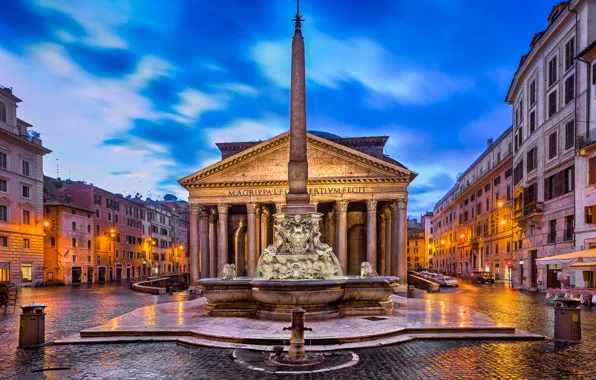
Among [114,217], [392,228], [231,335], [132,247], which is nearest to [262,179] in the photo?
[392,228]

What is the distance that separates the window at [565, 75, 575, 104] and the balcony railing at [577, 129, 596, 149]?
123 inches

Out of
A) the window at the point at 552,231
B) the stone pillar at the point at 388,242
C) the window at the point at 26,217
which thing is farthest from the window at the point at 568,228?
the window at the point at 26,217

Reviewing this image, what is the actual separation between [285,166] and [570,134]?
71.2ft

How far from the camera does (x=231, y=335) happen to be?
38.1 feet

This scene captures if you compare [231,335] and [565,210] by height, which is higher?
[565,210]

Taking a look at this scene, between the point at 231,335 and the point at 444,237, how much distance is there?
82.1m

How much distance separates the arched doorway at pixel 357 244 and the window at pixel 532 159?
688 inches

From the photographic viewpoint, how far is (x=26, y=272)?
45.8m

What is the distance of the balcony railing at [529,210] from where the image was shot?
1343 inches

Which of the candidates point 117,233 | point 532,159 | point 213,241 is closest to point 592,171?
point 532,159

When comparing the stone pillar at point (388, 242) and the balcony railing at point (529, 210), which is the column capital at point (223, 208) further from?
the balcony railing at point (529, 210)

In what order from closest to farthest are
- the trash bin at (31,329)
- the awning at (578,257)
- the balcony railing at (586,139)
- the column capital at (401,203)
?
1. the trash bin at (31,329)
2. the awning at (578,257)
3. the balcony railing at (586,139)
4. the column capital at (401,203)

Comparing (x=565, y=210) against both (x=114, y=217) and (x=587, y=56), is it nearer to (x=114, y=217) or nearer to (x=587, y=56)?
(x=587, y=56)

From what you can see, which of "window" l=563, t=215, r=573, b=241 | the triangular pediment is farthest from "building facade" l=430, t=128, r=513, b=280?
the triangular pediment
